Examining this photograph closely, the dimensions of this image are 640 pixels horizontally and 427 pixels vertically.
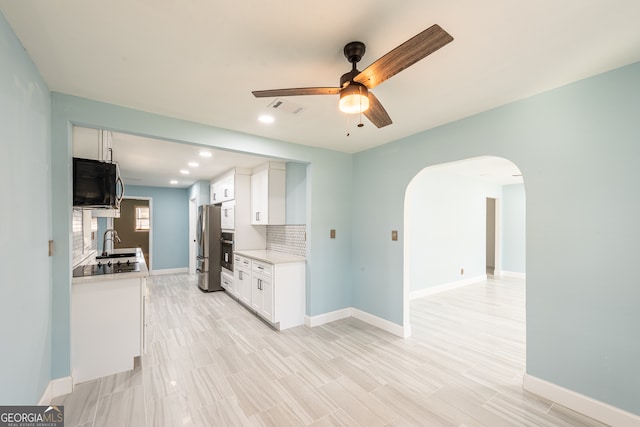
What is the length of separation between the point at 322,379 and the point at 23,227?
2.53 meters

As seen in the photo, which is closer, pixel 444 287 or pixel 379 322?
pixel 379 322

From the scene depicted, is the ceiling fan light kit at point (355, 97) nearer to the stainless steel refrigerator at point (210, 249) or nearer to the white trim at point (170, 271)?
the stainless steel refrigerator at point (210, 249)

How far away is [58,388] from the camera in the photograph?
2.23 metres

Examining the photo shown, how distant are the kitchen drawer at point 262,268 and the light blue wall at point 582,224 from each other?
2.87 m

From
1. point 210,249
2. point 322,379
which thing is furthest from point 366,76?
point 210,249

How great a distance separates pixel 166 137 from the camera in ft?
8.97

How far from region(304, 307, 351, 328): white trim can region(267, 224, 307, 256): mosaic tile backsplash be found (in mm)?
928

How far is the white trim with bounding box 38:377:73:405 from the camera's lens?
2.15 meters

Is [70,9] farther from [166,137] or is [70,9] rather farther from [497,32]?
[497,32]

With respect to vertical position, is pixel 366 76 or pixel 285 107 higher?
pixel 285 107

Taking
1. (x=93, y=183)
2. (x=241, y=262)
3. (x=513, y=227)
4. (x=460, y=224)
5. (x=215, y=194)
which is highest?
(x=215, y=194)

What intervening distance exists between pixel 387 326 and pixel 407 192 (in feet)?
6.01

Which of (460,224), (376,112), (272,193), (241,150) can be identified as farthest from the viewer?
(460,224)

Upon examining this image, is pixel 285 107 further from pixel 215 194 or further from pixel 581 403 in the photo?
pixel 215 194
